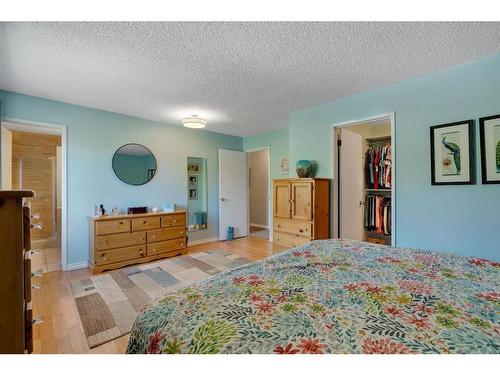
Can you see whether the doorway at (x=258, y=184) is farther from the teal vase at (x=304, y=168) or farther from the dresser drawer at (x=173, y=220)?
the teal vase at (x=304, y=168)

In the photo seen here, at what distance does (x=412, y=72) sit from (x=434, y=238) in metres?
1.67

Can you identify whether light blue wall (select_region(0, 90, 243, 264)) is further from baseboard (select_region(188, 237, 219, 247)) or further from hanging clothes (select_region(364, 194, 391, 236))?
hanging clothes (select_region(364, 194, 391, 236))

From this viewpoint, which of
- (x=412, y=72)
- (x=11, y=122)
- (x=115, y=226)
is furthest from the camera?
(x=115, y=226)

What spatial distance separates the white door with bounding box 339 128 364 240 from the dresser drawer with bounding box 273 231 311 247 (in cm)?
67

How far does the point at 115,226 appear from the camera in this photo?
10.5ft

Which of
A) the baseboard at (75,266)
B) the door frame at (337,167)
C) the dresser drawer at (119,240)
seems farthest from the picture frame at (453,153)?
the baseboard at (75,266)

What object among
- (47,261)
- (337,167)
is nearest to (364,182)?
(337,167)

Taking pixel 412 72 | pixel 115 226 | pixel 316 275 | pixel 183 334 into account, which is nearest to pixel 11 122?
pixel 115 226

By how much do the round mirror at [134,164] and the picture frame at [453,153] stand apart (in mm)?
3906

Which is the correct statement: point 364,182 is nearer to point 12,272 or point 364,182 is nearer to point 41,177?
point 12,272

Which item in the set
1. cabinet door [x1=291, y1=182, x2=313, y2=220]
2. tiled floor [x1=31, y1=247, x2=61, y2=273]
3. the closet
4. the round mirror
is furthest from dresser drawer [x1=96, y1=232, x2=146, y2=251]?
the closet
